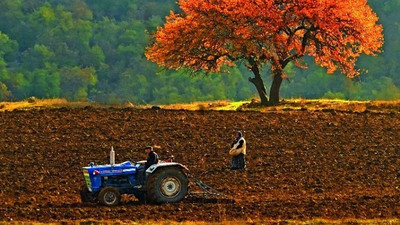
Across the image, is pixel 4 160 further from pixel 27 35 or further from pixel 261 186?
pixel 27 35

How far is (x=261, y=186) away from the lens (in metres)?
33.3

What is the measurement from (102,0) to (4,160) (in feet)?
325

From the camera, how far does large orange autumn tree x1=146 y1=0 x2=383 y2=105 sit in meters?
54.5

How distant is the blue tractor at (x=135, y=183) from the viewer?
2952 centimetres

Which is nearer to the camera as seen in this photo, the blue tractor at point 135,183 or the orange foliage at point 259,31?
the blue tractor at point 135,183

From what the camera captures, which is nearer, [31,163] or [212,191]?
Result: [212,191]

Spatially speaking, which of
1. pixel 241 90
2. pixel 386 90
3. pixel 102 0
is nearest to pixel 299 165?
pixel 386 90

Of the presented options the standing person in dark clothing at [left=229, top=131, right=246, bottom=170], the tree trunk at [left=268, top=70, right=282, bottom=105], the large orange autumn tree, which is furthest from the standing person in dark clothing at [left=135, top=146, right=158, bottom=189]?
the tree trunk at [left=268, top=70, right=282, bottom=105]

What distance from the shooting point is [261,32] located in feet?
180

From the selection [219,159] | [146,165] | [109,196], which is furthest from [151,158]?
[219,159]

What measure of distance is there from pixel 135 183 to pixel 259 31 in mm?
25902

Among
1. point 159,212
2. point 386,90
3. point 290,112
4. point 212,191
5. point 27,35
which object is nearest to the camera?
point 159,212

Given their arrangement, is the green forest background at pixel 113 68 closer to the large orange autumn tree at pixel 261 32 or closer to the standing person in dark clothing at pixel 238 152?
the large orange autumn tree at pixel 261 32

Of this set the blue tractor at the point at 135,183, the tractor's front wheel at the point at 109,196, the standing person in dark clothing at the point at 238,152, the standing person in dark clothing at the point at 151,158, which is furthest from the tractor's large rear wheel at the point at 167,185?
the standing person in dark clothing at the point at 238,152
